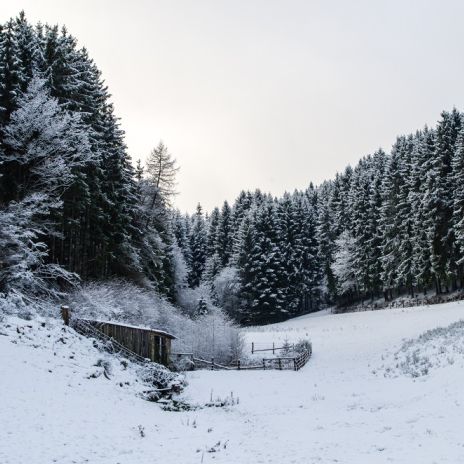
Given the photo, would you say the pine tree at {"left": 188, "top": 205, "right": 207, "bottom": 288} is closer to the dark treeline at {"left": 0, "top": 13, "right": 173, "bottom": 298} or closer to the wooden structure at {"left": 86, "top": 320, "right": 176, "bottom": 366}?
the dark treeline at {"left": 0, "top": 13, "right": 173, "bottom": 298}

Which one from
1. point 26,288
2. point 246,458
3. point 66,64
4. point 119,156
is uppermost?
point 66,64

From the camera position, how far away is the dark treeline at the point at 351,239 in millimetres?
52594

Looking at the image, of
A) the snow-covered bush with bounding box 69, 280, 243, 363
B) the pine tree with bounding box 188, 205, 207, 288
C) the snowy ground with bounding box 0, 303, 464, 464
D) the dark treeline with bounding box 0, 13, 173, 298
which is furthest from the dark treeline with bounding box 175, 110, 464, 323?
the snowy ground with bounding box 0, 303, 464, 464

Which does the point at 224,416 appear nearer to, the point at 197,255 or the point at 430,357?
the point at 430,357

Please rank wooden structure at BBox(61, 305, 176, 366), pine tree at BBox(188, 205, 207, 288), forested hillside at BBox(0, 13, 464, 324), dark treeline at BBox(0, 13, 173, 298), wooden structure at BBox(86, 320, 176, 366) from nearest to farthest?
wooden structure at BBox(61, 305, 176, 366)
wooden structure at BBox(86, 320, 176, 366)
dark treeline at BBox(0, 13, 173, 298)
forested hillside at BBox(0, 13, 464, 324)
pine tree at BBox(188, 205, 207, 288)

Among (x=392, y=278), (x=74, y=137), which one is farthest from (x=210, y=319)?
(x=392, y=278)

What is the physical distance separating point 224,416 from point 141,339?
306 inches

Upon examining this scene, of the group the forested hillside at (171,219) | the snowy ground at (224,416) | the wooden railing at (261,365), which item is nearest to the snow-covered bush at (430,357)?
the snowy ground at (224,416)

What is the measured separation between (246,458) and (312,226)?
8164cm

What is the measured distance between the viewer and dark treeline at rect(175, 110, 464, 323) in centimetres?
5259

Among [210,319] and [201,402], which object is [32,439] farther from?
[210,319]

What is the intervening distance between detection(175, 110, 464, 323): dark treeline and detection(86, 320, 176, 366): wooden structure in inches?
1266

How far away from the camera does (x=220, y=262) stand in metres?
87.1

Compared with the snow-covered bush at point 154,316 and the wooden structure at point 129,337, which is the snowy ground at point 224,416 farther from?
the snow-covered bush at point 154,316
